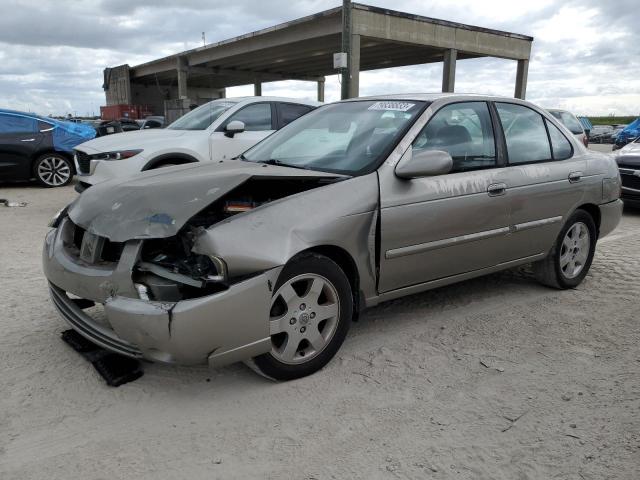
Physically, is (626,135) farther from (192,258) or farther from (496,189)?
(192,258)

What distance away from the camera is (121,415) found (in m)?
2.79

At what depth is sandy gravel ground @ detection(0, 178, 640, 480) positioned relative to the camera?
2422 mm

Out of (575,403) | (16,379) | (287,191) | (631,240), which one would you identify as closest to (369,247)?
(287,191)

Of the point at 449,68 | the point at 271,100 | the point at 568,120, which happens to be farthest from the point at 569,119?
the point at 449,68

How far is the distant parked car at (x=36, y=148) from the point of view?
1065 centimetres

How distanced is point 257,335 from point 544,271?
3.02m

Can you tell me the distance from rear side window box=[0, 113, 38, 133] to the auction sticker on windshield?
9.26 metres

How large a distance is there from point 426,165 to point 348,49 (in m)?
11.2

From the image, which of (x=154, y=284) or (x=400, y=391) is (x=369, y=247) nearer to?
(x=400, y=391)

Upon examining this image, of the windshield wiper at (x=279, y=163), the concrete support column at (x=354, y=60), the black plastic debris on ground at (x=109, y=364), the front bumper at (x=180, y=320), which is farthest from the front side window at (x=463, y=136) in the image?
Result: the concrete support column at (x=354, y=60)

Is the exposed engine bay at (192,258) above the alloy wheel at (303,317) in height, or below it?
above

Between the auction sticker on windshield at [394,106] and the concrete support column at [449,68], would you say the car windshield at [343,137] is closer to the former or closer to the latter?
the auction sticker on windshield at [394,106]

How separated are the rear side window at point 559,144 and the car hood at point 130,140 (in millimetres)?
4742

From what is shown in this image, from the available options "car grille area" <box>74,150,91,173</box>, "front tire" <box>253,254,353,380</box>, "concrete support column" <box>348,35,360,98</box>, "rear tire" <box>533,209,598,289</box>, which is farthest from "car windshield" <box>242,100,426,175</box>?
"concrete support column" <box>348,35,360,98</box>
